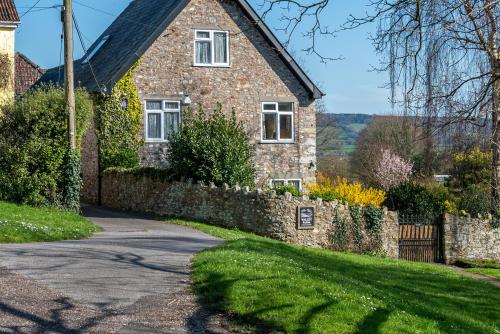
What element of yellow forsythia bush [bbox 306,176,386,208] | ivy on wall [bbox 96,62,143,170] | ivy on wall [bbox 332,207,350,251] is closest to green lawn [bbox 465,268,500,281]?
yellow forsythia bush [bbox 306,176,386,208]

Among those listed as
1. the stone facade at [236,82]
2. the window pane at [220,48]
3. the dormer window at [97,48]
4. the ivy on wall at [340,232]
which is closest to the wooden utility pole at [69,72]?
the stone facade at [236,82]

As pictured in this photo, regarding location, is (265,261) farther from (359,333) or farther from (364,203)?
(364,203)

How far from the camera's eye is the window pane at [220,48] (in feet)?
119

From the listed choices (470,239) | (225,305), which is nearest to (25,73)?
(470,239)

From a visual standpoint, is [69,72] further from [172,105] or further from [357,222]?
[357,222]

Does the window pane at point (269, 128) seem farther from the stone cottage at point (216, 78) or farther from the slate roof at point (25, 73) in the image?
the slate roof at point (25, 73)

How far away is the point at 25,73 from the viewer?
172ft

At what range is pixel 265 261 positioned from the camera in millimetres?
15938

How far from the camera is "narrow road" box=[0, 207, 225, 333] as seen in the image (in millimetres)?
10820

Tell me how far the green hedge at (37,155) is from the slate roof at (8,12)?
704 centimetres

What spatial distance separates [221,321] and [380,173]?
161 ft

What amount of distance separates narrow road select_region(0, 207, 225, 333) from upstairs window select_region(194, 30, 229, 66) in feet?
55.7

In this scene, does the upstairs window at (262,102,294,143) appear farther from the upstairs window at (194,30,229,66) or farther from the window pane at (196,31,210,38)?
the window pane at (196,31,210,38)

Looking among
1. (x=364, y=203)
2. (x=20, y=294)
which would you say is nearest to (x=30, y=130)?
(x=364, y=203)
